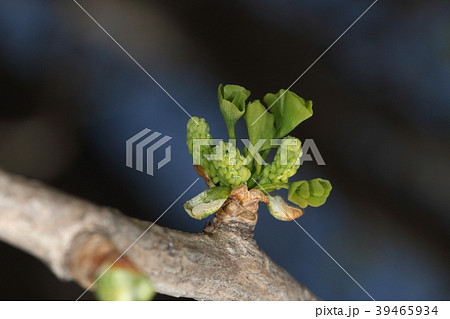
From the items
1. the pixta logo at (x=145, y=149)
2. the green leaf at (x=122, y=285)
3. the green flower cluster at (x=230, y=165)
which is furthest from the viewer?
the pixta logo at (x=145, y=149)

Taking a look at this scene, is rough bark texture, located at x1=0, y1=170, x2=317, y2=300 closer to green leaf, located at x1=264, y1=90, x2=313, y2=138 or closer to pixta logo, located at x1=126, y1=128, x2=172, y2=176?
green leaf, located at x1=264, y1=90, x2=313, y2=138

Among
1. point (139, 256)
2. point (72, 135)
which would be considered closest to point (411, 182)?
point (72, 135)

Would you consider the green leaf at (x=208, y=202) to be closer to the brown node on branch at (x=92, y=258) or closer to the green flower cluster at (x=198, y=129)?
the green flower cluster at (x=198, y=129)

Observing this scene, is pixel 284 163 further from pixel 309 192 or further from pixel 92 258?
pixel 92 258

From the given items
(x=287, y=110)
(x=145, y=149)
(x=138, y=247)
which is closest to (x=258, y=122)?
(x=287, y=110)

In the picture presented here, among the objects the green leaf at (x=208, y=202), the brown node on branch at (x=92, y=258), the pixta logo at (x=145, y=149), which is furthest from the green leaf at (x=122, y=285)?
the pixta logo at (x=145, y=149)
